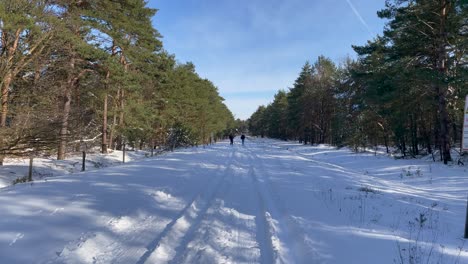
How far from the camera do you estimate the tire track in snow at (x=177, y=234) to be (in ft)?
15.0

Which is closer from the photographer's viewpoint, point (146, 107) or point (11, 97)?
point (11, 97)

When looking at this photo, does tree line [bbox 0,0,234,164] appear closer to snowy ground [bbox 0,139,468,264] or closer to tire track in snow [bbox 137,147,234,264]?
snowy ground [bbox 0,139,468,264]

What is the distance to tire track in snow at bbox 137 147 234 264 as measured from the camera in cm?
459

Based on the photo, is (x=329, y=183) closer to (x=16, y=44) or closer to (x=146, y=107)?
(x=16, y=44)

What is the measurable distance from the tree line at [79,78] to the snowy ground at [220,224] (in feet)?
8.91

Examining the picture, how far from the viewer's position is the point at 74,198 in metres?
7.43

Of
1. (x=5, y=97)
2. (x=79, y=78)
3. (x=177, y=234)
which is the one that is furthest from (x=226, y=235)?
(x=79, y=78)

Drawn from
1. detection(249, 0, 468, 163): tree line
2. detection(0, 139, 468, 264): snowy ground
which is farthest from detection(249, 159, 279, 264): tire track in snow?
detection(249, 0, 468, 163): tree line

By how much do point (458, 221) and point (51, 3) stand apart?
15545 mm

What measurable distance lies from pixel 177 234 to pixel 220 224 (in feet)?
3.27

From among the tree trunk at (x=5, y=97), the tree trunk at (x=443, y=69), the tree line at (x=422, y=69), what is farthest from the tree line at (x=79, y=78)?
the tree trunk at (x=443, y=69)

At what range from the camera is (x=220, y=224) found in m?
6.29

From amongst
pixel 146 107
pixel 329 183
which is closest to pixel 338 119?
pixel 146 107

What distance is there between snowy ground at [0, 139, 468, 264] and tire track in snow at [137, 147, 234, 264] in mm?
16
